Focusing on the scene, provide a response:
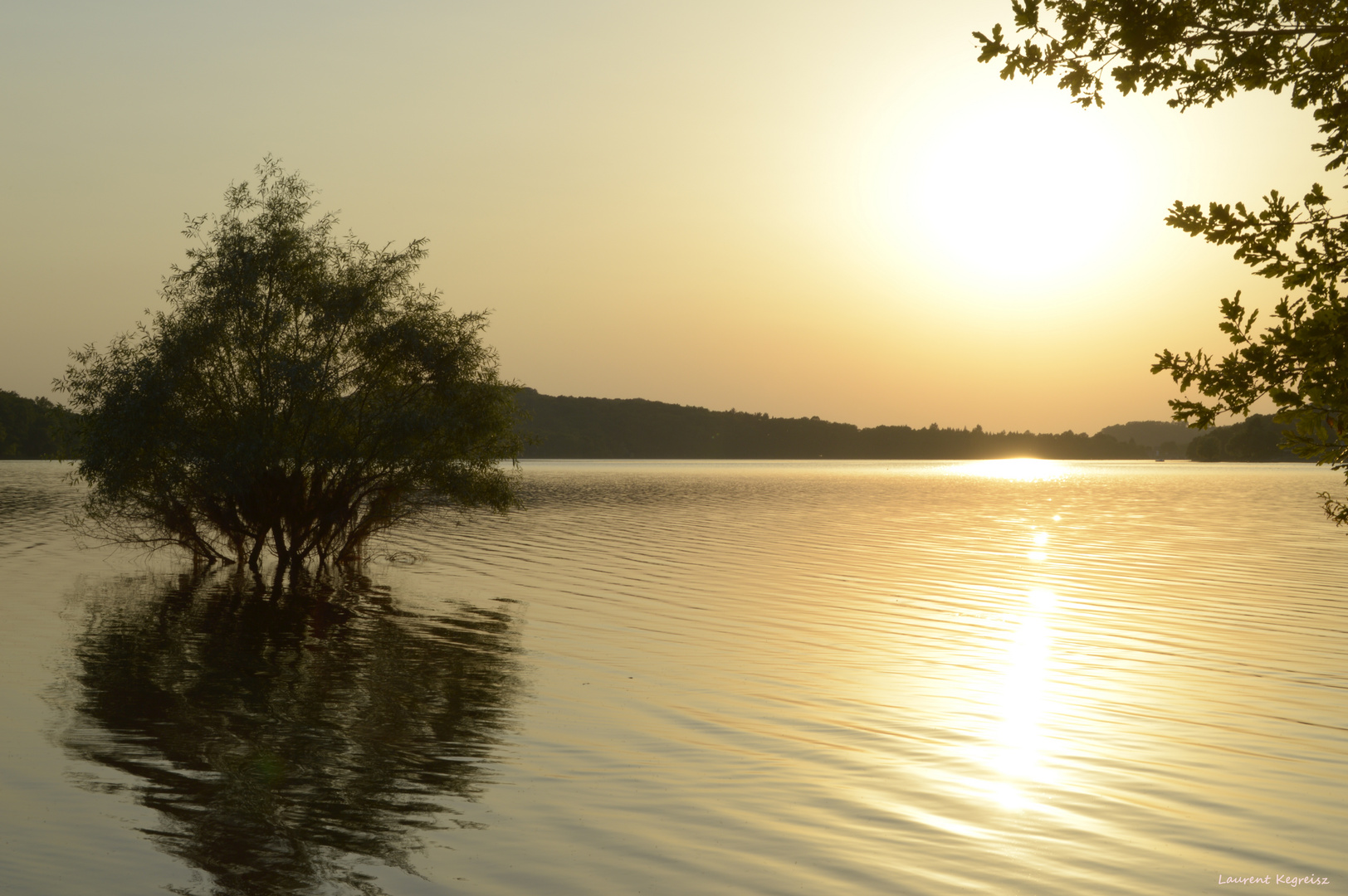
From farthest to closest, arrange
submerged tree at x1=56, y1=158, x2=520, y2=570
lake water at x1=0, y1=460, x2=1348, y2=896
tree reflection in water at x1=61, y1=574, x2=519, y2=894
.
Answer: submerged tree at x1=56, y1=158, x2=520, y2=570 < tree reflection in water at x1=61, y1=574, x2=519, y2=894 < lake water at x1=0, y1=460, x2=1348, y2=896

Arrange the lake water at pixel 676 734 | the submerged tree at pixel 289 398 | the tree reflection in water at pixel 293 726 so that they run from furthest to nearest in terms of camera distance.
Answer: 1. the submerged tree at pixel 289 398
2. the tree reflection in water at pixel 293 726
3. the lake water at pixel 676 734

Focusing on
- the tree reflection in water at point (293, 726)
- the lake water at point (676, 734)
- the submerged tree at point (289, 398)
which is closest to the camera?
the lake water at point (676, 734)

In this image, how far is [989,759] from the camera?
15.1m

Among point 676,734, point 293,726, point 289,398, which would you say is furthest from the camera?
point 289,398

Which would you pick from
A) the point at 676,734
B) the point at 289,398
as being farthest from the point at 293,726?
the point at 289,398

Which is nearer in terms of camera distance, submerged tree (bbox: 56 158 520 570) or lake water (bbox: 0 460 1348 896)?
lake water (bbox: 0 460 1348 896)

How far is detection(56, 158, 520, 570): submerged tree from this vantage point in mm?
35875

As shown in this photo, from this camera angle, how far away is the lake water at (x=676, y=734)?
11.1m

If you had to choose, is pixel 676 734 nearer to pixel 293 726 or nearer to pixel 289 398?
pixel 293 726

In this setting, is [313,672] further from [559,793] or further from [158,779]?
[559,793]

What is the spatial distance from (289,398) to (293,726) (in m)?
21.4

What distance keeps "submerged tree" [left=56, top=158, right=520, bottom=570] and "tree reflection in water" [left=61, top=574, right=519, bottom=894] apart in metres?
7.13

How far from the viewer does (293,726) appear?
56.0 feet

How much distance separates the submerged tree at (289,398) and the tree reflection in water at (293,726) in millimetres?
7128
